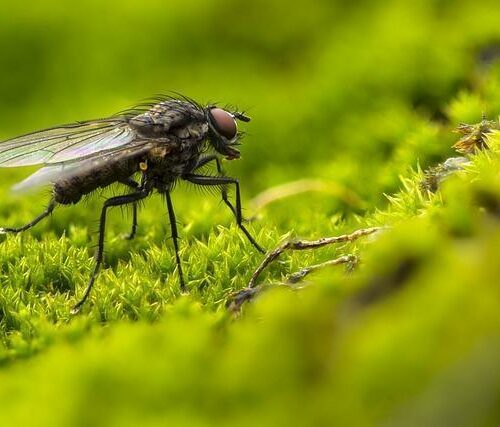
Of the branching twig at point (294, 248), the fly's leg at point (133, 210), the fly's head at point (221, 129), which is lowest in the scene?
the fly's leg at point (133, 210)

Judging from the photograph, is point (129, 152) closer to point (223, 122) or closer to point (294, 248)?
point (223, 122)

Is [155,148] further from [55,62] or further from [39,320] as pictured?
[55,62]

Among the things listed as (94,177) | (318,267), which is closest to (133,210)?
(94,177)

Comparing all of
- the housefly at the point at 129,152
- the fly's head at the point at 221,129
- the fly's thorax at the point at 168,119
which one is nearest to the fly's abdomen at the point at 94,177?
the housefly at the point at 129,152

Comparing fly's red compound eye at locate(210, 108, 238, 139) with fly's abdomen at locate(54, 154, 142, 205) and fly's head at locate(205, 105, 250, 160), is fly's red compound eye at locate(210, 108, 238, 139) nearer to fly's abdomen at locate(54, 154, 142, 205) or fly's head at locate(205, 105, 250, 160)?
fly's head at locate(205, 105, 250, 160)

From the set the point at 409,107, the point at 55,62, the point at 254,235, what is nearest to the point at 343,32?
the point at 409,107

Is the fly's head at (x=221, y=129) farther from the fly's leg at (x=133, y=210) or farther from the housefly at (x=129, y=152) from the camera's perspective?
the fly's leg at (x=133, y=210)
